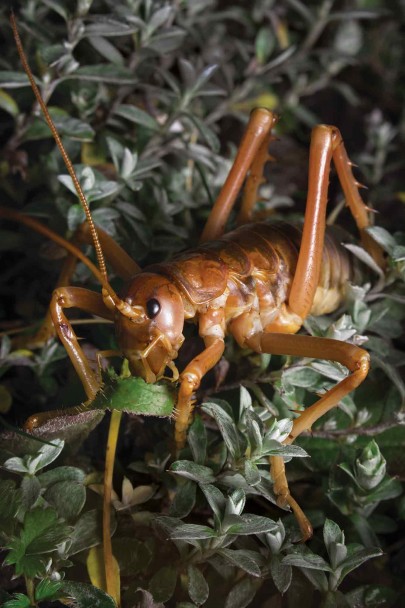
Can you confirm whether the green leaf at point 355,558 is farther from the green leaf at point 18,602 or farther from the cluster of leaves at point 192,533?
the green leaf at point 18,602

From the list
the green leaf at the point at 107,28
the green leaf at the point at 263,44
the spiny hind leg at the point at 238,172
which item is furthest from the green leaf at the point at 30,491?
the green leaf at the point at 263,44

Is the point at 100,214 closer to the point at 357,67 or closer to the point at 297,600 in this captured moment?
the point at 297,600

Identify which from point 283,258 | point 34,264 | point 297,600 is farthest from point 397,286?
point 34,264

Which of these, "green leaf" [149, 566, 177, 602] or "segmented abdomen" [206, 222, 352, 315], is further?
"segmented abdomen" [206, 222, 352, 315]

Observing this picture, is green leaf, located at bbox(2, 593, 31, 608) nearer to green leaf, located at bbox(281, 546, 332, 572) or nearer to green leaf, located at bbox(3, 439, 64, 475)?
green leaf, located at bbox(3, 439, 64, 475)

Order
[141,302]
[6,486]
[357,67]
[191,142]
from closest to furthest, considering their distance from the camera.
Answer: [6,486] → [141,302] → [191,142] → [357,67]

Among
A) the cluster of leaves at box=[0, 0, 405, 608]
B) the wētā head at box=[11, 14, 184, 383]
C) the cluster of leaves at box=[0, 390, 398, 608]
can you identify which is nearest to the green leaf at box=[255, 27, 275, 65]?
the cluster of leaves at box=[0, 0, 405, 608]
